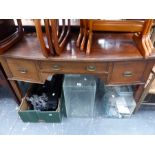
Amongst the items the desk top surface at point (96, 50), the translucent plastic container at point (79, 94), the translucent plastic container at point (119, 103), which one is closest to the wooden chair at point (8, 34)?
the desk top surface at point (96, 50)

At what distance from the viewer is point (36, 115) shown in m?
1.30

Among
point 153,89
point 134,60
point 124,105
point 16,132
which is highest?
point 134,60

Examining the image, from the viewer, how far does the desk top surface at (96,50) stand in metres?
0.90

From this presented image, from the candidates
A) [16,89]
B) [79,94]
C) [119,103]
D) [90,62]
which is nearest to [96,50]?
[90,62]

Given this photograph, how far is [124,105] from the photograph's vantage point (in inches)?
54.3

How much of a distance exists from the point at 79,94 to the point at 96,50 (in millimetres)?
501

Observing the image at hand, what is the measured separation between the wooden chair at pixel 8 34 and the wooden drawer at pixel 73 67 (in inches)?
10.7

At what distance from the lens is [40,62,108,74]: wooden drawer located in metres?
0.96

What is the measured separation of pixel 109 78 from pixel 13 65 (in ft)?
2.30

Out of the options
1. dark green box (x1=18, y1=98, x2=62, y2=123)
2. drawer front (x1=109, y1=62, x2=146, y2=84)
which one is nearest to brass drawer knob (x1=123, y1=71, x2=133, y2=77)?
drawer front (x1=109, y1=62, x2=146, y2=84)

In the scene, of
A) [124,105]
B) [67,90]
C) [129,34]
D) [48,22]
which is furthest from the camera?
[124,105]
